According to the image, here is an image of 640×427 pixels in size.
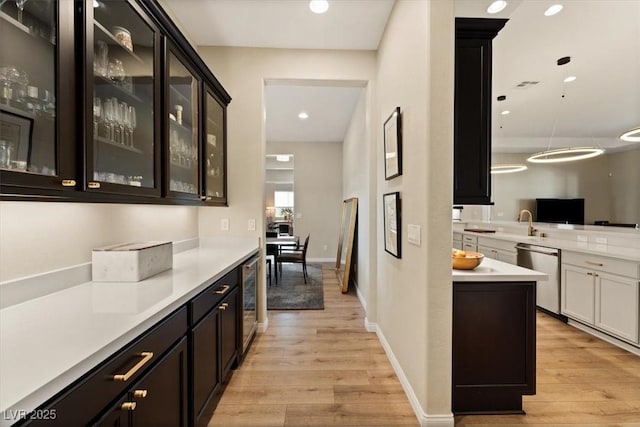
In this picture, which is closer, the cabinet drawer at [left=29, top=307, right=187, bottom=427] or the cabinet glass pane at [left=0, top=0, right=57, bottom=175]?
the cabinet drawer at [left=29, top=307, right=187, bottom=427]

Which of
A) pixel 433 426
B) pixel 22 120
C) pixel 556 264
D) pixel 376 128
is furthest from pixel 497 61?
pixel 22 120

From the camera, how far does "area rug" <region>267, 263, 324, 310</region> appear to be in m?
3.81

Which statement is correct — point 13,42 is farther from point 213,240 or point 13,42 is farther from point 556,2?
point 556,2

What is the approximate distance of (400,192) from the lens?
7.07 ft

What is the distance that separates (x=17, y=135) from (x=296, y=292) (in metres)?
3.83

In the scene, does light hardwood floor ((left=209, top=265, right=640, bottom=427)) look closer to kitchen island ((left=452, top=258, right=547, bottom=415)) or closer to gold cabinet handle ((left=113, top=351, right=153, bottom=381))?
kitchen island ((left=452, top=258, right=547, bottom=415))

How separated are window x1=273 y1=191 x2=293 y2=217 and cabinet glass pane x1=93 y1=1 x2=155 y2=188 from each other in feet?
18.2

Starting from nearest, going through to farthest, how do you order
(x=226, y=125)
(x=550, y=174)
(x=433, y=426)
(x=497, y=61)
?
(x=433, y=426)
(x=226, y=125)
(x=497, y=61)
(x=550, y=174)

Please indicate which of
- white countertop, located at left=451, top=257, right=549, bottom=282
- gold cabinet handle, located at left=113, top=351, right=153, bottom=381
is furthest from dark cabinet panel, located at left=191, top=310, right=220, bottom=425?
white countertop, located at left=451, top=257, right=549, bottom=282

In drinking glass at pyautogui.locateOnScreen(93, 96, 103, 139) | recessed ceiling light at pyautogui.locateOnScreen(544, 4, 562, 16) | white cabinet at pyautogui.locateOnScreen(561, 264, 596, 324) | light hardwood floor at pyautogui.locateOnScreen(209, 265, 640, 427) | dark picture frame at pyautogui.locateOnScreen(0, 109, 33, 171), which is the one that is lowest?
light hardwood floor at pyautogui.locateOnScreen(209, 265, 640, 427)

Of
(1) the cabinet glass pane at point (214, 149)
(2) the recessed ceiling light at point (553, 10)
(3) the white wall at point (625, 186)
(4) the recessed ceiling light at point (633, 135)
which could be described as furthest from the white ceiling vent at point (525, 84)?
(1) the cabinet glass pane at point (214, 149)

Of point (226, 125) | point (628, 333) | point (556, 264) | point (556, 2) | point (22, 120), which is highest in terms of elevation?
point (556, 2)

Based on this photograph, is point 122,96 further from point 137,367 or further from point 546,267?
point 546,267

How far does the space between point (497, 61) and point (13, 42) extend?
172 inches
